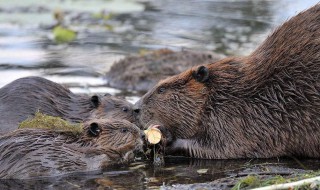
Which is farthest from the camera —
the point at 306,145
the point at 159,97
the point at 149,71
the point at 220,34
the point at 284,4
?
the point at 284,4

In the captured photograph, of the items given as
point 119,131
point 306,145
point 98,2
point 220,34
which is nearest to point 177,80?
point 119,131

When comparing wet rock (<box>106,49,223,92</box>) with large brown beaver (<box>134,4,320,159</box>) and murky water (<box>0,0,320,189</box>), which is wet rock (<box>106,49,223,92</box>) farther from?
large brown beaver (<box>134,4,320,159</box>)

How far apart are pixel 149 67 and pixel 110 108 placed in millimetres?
3107

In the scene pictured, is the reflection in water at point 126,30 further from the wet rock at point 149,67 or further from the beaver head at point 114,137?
the beaver head at point 114,137

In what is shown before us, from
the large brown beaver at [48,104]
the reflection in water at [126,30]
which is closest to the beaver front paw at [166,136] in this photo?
the large brown beaver at [48,104]

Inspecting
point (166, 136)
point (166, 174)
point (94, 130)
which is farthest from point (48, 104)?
point (166, 174)

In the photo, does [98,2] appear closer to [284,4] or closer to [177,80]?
[284,4]

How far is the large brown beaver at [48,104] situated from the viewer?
7309 millimetres

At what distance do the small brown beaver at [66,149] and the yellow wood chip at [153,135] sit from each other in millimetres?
86

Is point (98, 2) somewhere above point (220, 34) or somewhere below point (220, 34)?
above

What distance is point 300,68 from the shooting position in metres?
6.38

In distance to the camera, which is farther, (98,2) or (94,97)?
(98,2)

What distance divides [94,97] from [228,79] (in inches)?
61.2

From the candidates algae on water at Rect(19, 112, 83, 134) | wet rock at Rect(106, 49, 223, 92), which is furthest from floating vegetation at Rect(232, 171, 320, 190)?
wet rock at Rect(106, 49, 223, 92)
